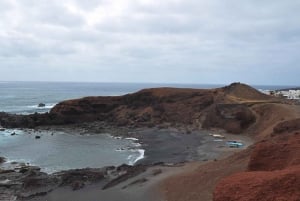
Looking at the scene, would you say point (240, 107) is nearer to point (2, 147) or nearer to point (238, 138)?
point (238, 138)

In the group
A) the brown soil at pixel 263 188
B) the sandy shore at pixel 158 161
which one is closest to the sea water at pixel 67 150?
the sandy shore at pixel 158 161

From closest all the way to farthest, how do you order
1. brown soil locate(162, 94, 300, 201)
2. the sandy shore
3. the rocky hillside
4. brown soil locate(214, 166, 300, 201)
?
1. brown soil locate(214, 166, 300, 201)
2. brown soil locate(162, 94, 300, 201)
3. the sandy shore
4. the rocky hillside

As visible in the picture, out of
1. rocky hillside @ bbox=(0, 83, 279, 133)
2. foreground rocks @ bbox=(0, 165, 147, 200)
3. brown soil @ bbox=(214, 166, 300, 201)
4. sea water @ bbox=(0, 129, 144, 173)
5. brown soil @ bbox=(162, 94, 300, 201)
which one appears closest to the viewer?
brown soil @ bbox=(214, 166, 300, 201)

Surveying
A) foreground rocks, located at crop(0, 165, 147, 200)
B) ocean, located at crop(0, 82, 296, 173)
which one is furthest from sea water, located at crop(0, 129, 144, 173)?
foreground rocks, located at crop(0, 165, 147, 200)

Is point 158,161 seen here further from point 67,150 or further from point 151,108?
point 151,108

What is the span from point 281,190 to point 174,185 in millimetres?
13955

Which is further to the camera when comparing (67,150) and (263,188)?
(67,150)

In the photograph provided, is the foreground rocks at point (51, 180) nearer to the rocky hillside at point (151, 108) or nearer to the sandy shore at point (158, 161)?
the sandy shore at point (158, 161)

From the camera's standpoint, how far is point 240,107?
5853 centimetres

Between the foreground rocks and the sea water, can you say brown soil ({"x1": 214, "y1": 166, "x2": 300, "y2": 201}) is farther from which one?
the sea water

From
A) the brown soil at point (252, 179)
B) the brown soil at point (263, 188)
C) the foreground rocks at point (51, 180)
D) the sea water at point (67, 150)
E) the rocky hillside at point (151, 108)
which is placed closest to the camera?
the brown soil at point (263, 188)

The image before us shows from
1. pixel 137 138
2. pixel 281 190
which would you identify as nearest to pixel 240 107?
pixel 137 138

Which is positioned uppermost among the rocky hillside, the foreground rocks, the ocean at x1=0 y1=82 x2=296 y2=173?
the rocky hillside

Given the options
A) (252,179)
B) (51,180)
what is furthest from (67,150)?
(252,179)
